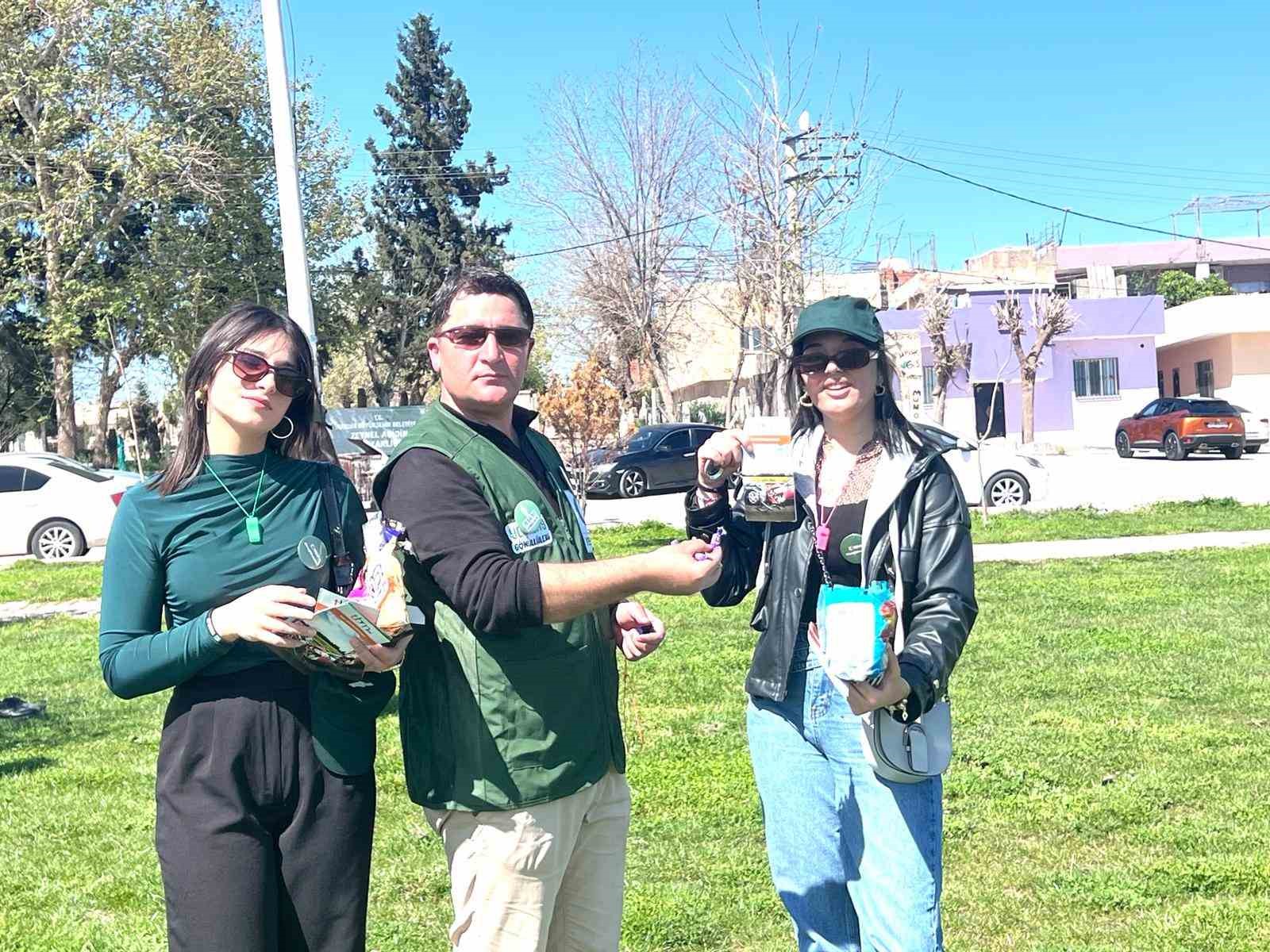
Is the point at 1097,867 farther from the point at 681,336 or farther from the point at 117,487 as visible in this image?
the point at 681,336

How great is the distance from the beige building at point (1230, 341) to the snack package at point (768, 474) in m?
43.6

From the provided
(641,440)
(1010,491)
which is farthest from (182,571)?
(641,440)

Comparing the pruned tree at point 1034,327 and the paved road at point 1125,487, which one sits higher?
the pruned tree at point 1034,327

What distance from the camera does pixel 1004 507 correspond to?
1734 centimetres

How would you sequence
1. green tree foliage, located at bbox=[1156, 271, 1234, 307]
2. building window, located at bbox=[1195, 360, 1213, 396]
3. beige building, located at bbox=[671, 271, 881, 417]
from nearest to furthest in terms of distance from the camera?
beige building, located at bbox=[671, 271, 881, 417] < building window, located at bbox=[1195, 360, 1213, 396] < green tree foliage, located at bbox=[1156, 271, 1234, 307]

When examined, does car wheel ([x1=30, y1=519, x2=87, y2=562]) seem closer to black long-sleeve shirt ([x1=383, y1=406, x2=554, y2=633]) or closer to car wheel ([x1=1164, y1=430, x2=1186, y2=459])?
black long-sleeve shirt ([x1=383, y1=406, x2=554, y2=633])

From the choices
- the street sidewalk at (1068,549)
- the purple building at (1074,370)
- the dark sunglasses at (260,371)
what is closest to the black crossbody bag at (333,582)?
the dark sunglasses at (260,371)

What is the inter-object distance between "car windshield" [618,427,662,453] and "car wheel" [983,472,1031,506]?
7.67m

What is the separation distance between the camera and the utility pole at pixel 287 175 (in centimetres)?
1001

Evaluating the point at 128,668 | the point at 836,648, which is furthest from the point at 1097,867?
the point at 128,668

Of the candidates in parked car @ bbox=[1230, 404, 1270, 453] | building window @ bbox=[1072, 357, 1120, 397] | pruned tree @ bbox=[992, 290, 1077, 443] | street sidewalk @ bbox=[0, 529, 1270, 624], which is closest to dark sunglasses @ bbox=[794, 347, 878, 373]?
street sidewalk @ bbox=[0, 529, 1270, 624]

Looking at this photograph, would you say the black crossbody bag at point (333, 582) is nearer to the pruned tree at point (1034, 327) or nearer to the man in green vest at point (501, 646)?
the man in green vest at point (501, 646)

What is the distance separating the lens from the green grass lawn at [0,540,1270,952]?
3986 millimetres

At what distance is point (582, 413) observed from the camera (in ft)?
41.7
